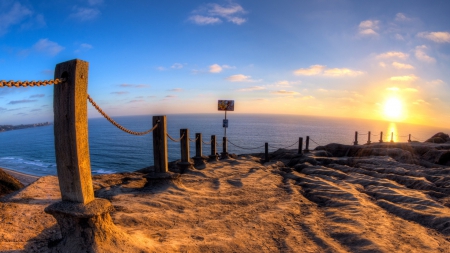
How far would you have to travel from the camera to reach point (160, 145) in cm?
658

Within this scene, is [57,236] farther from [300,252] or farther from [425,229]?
[425,229]

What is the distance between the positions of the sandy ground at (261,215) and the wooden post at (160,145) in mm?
521

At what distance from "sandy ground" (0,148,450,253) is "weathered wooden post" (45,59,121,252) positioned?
1.76ft

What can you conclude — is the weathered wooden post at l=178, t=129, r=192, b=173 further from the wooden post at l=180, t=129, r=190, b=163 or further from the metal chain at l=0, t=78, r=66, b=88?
the metal chain at l=0, t=78, r=66, b=88

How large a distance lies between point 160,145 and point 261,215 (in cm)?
328

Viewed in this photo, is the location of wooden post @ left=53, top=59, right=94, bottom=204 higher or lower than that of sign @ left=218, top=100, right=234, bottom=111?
lower

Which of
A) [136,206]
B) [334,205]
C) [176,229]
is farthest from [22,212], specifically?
[334,205]

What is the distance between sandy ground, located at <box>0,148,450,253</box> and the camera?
357cm

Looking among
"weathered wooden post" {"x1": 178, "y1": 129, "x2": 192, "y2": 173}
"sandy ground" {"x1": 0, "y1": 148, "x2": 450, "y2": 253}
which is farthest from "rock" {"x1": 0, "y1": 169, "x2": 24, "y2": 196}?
"weathered wooden post" {"x1": 178, "y1": 129, "x2": 192, "y2": 173}

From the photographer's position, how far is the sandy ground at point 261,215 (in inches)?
140

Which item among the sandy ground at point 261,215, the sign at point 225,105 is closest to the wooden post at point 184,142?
the sandy ground at point 261,215

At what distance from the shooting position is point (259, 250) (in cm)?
351

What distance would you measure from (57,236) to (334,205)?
5.36m

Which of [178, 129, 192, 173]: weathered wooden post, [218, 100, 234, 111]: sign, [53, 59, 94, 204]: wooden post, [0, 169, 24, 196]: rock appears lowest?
[0, 169, 24, 196]: rock
